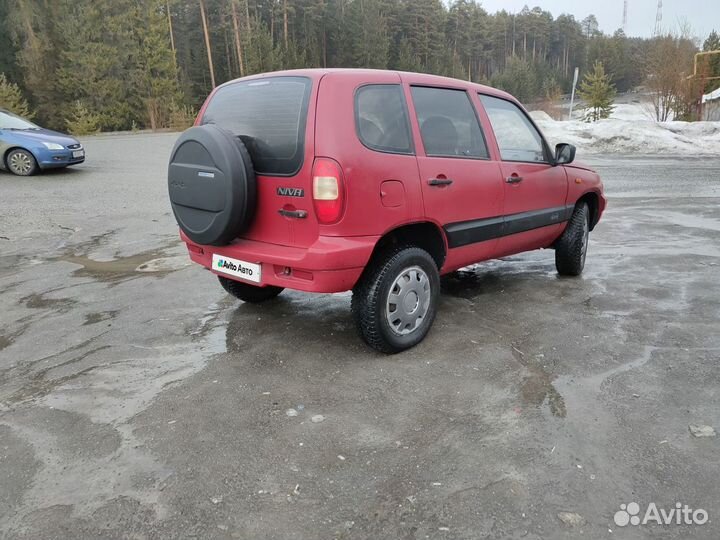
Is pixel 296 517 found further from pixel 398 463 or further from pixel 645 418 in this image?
pixel 645 418

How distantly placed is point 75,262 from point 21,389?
353 cm

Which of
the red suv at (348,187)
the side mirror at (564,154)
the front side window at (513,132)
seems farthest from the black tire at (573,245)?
the red suv at (348,187)

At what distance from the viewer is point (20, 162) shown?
12.6 m

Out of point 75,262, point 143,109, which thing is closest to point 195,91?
point 143,109

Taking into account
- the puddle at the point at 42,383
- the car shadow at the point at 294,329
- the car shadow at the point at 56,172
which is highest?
the car shadow at the point at 56,172

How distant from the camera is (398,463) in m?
2.62

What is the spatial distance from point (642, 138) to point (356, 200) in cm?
2061

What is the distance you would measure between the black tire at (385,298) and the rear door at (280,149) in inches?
19.8

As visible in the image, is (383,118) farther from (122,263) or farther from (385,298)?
(122,263)

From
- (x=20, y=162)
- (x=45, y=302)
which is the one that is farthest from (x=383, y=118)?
(x=20, y=162)

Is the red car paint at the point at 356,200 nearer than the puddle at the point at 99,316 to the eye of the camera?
Yes

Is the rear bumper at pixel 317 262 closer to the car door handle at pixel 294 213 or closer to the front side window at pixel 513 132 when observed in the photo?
the car door handle at pixel 294 213

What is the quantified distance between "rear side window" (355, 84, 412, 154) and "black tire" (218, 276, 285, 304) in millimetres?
1785

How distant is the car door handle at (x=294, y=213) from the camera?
11.2 ft
